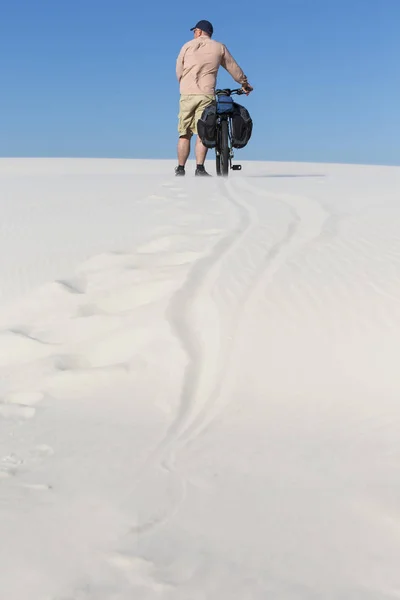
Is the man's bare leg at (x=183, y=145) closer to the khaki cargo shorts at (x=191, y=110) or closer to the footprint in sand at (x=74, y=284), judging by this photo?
the khaki cargo shorts at (x=191, y=110)

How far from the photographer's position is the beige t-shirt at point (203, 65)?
959 cm

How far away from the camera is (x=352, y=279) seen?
3562 millimetres

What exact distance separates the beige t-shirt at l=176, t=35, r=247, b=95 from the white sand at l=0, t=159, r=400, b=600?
5233mm

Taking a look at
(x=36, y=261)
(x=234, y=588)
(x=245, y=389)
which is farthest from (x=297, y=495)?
(x=36, y=261)

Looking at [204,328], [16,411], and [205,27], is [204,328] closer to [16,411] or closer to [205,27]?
[16,411]

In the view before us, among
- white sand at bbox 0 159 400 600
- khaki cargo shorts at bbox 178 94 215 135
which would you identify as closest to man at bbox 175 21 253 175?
khaki cargo shorts at bbox 178 94 215 135

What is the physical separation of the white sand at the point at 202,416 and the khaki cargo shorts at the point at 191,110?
203 inches

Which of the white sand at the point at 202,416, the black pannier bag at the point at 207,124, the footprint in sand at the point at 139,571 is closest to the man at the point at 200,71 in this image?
the black pannier bag at the point at 207,124

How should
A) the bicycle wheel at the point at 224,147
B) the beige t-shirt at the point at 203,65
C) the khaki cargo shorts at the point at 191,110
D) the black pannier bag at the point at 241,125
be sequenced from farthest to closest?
the khaki cargo shorts at the point at 191,110
the beige t-shirt at the point at 203,65
the bicycle wheel at the point at 224,147
the black pannier bag at the point at 241,125

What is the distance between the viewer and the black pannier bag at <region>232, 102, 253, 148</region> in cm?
909

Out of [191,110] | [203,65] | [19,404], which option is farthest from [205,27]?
[19,404]

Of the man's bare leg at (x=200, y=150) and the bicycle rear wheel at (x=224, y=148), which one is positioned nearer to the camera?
the bicycle rear wheel at (x=224, y=148)

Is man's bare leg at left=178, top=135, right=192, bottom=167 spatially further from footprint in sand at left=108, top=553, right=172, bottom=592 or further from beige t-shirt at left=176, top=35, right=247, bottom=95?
footprint in sand at left=108, top=553, right=172, bottom=592

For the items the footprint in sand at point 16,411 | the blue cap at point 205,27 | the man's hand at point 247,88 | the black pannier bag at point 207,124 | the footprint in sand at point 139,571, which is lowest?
the footprint in sand at point 139,571
